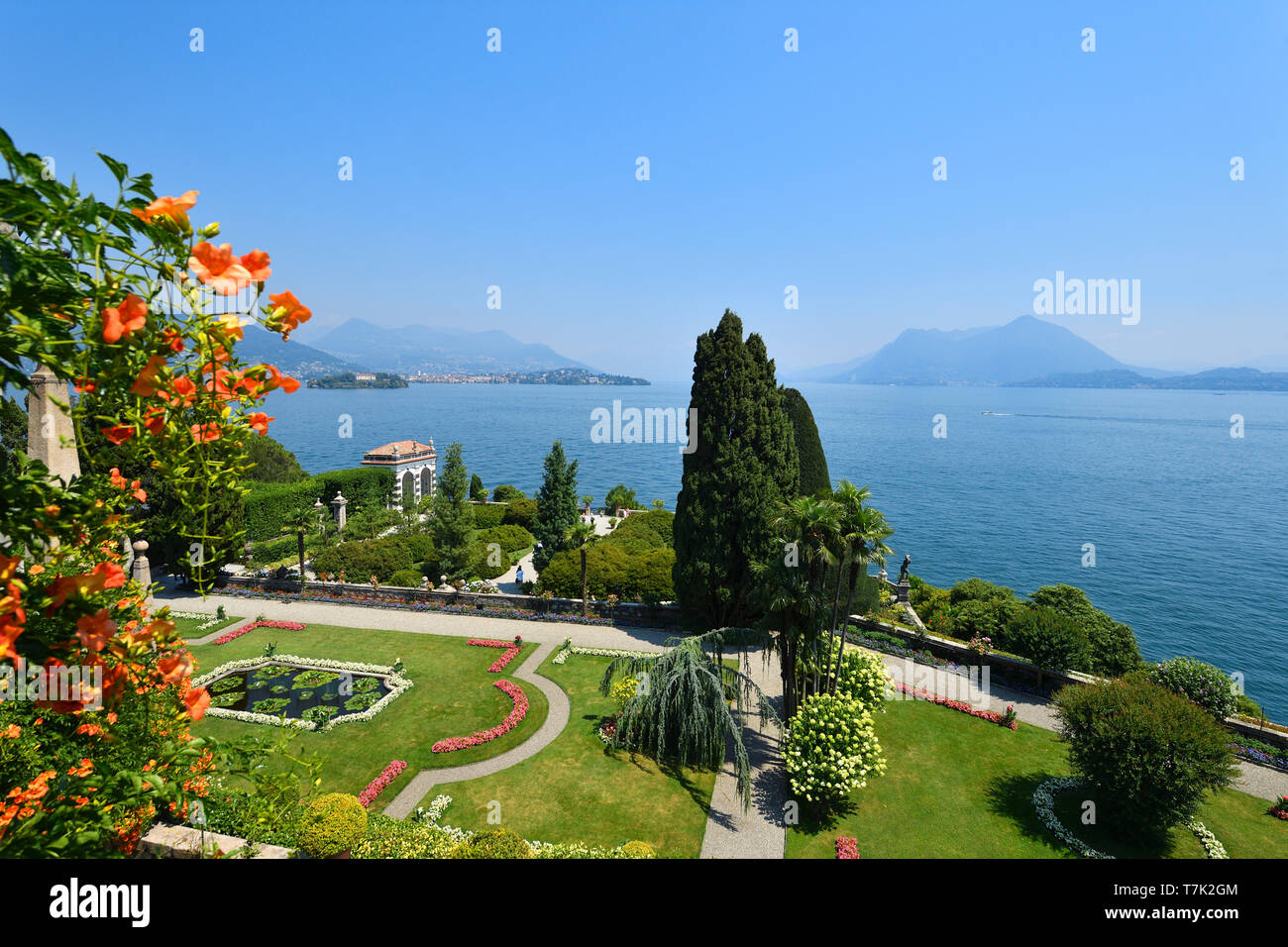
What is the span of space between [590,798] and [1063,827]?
11.7 m

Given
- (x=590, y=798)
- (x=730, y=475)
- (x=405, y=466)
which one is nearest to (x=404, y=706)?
(x=590, y=798)

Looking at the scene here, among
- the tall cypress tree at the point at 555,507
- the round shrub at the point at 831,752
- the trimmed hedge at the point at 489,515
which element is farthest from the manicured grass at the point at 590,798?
the trimmed hedge at the point at 489,515

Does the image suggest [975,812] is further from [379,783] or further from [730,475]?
[379,783]

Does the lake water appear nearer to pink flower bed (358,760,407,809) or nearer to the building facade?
the building facade

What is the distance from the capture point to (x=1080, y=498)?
76.2m

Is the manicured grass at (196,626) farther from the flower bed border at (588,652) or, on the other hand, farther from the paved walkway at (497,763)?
the flower bed border at (588,652)

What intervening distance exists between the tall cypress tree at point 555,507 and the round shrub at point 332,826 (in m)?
22.3

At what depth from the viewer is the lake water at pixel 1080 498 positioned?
39500 millimetres

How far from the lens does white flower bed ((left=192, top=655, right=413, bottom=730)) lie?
18.2m

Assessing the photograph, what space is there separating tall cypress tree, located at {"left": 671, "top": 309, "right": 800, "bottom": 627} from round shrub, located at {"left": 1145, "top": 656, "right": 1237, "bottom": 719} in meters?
12.8

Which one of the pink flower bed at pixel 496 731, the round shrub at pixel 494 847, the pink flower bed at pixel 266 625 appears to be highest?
the round shrub at pixel 494 847

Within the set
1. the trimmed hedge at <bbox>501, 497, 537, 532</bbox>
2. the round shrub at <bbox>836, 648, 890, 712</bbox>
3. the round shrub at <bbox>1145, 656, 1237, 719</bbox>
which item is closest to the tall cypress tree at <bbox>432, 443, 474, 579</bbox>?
the trimmed hedge at <bbox>501, 497, 537, 532</bbox>
